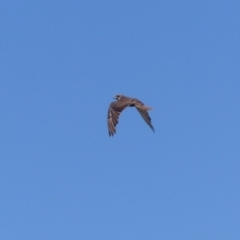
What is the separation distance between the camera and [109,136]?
206 feet

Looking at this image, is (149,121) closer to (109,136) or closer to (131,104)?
(131,104)

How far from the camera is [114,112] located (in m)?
66.2

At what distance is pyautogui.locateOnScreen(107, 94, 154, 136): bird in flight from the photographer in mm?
64688

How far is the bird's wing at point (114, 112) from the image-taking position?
64188mm

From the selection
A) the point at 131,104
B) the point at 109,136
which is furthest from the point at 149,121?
the point at 109,136

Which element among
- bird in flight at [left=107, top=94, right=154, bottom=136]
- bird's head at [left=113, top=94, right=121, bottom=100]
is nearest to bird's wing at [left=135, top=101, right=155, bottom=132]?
bird in flight at [left=107, top=94, right=154, bottom=136]

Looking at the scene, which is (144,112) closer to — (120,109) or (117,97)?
(117,97)

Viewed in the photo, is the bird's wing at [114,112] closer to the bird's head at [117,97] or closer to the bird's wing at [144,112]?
the bird's wing at [144,112]

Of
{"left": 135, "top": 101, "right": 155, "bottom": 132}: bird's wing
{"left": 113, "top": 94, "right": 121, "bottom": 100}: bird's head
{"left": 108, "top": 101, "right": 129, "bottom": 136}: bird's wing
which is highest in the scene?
{"left": 113, "top": 94, "right": 121, "bottom": 100}: bird's head

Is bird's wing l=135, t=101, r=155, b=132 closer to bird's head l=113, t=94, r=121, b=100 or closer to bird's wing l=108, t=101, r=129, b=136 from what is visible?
bird's wing l=108, t=101, r=129, b=136

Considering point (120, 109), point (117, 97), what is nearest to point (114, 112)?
point (120, 109)

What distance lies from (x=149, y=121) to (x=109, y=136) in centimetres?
783

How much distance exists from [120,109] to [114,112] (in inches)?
25.1

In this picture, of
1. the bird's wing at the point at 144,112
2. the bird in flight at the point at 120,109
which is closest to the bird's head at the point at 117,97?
the bird in flight at the point at 120,109
